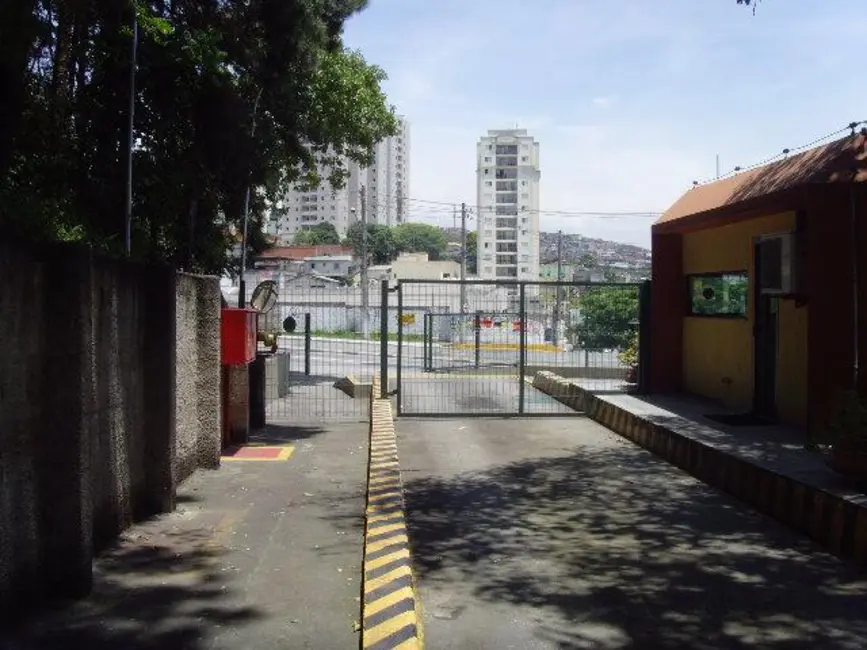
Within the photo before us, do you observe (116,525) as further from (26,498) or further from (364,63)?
(364,63)

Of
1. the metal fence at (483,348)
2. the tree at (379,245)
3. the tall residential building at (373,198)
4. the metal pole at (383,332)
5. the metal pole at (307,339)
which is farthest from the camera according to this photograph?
the tall residential building at (373,198)

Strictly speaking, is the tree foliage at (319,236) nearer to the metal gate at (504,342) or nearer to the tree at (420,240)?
the tree at (420,240)

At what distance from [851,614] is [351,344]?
15817 millimetres

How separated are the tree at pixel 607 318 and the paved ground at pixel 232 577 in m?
7.79

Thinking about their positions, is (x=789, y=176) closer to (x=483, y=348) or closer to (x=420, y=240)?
(x=483, y=348)

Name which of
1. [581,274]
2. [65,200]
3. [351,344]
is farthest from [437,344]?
[581,274]

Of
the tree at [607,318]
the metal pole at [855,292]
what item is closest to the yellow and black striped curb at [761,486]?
the metal pole at [855,292]

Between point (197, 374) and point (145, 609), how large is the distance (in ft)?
14.2

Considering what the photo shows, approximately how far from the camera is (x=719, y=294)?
46.4ft

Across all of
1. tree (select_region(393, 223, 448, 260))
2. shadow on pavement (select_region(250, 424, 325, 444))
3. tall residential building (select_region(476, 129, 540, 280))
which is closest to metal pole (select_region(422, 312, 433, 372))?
shadow on pavement (select_region(250, 424, 325, 444))

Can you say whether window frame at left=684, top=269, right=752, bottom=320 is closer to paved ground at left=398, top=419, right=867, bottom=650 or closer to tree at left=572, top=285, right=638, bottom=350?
tree at left=572, top=285, right=638, bottom=350

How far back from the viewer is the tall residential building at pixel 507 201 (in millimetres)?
94688

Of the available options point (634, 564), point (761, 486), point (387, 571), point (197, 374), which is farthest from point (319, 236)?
point (387, 571)

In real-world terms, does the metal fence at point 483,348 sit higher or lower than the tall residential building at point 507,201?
lower
